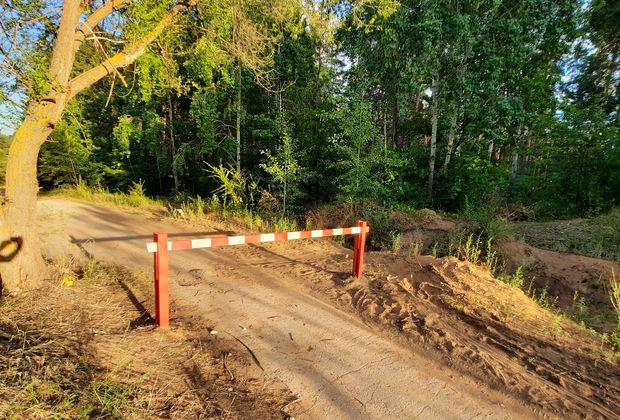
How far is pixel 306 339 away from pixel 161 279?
6.07 ft

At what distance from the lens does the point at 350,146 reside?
40.2ft

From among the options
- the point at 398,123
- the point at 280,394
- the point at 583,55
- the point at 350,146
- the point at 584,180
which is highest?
the point at 583,55

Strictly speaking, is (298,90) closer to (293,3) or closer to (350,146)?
(350,146)

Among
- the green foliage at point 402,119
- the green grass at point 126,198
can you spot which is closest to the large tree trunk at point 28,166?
the green foliage at point 402,119

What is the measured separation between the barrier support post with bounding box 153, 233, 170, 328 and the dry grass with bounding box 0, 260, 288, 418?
153 millimetres

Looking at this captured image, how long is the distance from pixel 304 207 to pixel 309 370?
9.63m

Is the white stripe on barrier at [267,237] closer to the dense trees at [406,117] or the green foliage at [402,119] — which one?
the green foliage at [402,119]

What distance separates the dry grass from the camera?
8.27 feet

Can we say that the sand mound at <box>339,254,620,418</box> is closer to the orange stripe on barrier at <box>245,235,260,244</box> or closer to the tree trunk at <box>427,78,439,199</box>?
the orange stripe on barrier at <box>245,235,260,244</box>

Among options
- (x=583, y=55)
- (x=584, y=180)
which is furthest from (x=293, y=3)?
(x=583, y=55)

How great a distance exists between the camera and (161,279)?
4.04 meters

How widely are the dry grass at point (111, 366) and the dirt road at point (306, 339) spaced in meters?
0.34

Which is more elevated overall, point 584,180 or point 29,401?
point 584,180

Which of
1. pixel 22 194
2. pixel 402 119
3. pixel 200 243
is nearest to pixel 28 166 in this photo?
pixel 22 194
